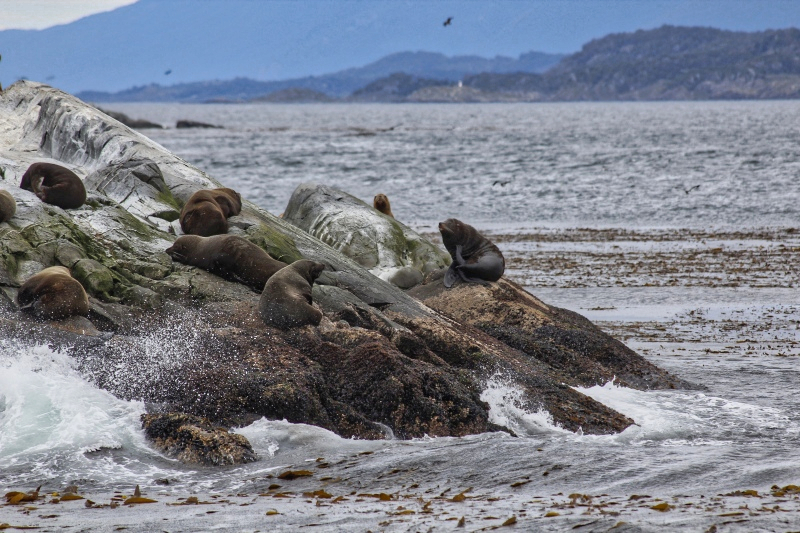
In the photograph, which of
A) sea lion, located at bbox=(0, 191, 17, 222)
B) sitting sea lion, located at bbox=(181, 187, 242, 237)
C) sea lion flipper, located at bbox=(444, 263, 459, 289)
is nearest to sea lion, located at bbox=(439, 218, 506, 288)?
sea lion flipper, located at bbox=(444, 263, 459, 289)

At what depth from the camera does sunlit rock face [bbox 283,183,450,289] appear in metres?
14.7

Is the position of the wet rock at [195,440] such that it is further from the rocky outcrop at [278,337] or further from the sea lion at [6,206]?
the sea lion at [6,206]

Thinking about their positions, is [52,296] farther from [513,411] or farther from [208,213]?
[513,411]

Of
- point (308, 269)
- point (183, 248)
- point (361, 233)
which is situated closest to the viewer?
point (308, 269)

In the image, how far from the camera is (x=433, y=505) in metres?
6.45

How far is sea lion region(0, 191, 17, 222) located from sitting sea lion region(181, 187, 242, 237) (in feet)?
6.68

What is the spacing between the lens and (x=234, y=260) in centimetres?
1040

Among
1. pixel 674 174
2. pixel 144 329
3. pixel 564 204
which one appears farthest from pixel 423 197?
pixel 144 329

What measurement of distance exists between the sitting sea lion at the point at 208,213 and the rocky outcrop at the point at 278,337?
0.73ft

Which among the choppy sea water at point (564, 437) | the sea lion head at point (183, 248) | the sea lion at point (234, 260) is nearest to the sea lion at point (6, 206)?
the sea lion head at point (183, 248)

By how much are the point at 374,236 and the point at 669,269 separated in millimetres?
6551

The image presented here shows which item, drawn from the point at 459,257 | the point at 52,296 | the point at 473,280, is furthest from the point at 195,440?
the point at 459,257

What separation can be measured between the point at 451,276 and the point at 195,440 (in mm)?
5619

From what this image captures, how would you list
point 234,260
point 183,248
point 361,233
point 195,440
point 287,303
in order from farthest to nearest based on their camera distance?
point 361,233, point 183,248, point 234,260, point 287,303, point 195,440
